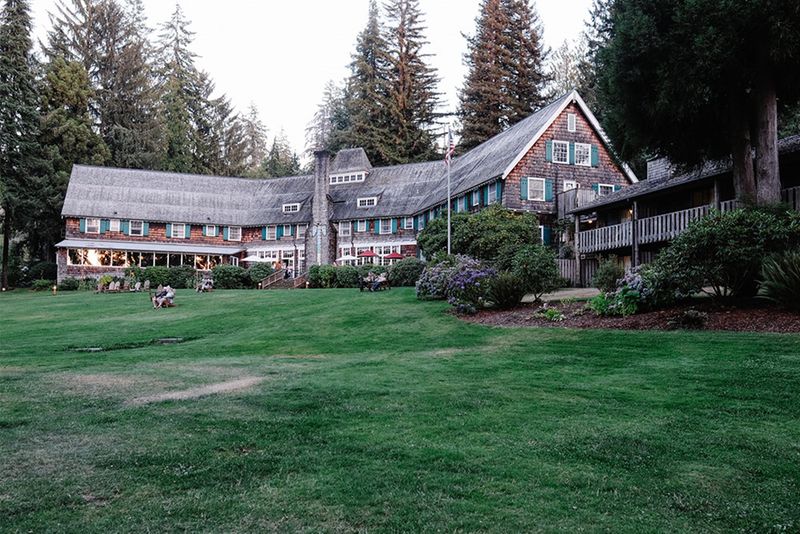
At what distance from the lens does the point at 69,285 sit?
41969mm

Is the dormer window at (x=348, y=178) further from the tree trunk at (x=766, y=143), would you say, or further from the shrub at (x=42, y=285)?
the tree trunk at (x=766, y=143)

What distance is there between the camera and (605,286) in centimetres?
1672

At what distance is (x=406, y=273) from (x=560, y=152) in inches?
481

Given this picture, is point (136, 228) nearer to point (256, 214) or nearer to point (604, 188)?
point (256, 214)

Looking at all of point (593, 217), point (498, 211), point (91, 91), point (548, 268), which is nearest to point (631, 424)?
point (548, 268)

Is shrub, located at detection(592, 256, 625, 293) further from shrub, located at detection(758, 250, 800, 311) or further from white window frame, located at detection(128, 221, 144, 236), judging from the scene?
white window frame, located at detection(128, 221, 144, 236)

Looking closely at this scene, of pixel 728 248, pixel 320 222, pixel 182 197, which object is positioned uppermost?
pixel 182 197

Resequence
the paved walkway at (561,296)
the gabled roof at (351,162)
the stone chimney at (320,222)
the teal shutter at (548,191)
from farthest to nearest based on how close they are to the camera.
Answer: the gabled roof at (351,162) < the stone chimney at (320,222) < the teal shutter at (548,191) < the paved walkway at (561,296)

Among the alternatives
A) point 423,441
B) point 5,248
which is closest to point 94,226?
point 5,248

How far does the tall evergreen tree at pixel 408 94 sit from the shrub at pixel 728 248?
4770 cm

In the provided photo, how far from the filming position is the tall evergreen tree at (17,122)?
45.0 metres

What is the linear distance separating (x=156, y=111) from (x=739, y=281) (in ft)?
191

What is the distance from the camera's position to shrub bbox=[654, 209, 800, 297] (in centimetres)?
1203

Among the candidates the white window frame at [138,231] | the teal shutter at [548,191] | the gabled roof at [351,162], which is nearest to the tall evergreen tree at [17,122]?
the white window frame at [138,231]
